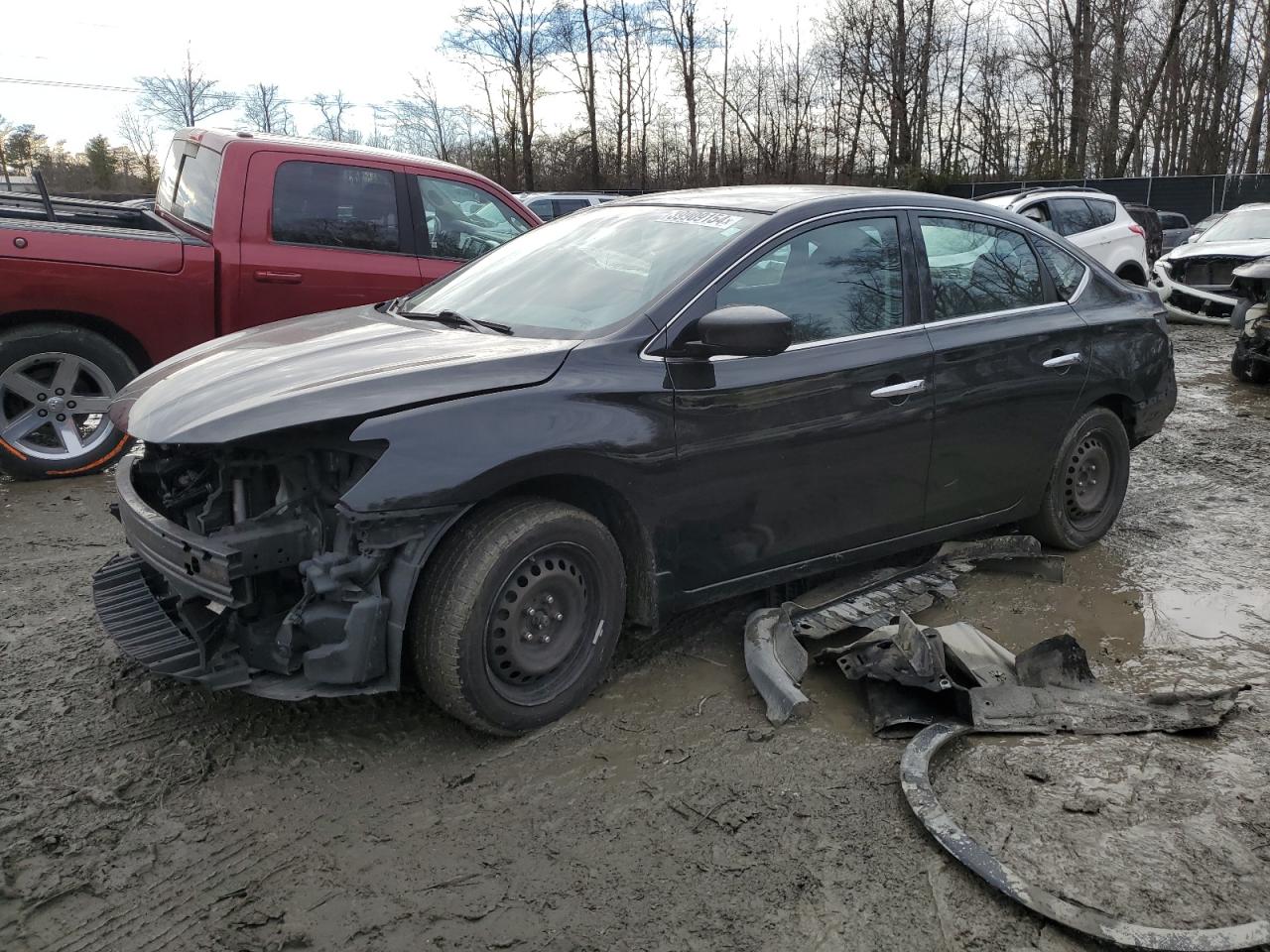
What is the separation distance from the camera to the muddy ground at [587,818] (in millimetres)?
2436

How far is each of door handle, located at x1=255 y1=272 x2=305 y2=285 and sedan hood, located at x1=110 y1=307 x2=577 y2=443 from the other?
249 cm

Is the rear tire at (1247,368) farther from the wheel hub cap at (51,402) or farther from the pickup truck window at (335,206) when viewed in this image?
the wheel hub cap at (51,402)

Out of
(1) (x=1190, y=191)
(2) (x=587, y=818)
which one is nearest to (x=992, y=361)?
(2) (x=587, y=818)

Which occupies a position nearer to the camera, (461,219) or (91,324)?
(91,324)

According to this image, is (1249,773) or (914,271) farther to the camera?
(914,271)

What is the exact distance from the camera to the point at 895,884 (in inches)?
102

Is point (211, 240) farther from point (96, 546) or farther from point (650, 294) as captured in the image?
point (650, 294)

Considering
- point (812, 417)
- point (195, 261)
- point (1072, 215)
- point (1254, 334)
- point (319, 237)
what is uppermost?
point (1072, 215)

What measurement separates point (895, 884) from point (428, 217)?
5.41 metres

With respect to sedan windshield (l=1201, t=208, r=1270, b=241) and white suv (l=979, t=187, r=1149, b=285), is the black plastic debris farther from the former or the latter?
sedan windshield (l=1201, t=208, r=1270, b=241)

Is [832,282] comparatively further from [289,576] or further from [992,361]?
[289,576]

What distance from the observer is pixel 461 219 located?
6906mm

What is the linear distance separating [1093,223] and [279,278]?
457 inches

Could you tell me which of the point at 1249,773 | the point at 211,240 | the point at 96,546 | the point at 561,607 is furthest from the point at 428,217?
the point at 1249,773
